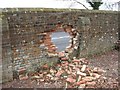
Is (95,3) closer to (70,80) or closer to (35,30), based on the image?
(35,30)

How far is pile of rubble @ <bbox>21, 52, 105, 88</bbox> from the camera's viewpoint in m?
5.76

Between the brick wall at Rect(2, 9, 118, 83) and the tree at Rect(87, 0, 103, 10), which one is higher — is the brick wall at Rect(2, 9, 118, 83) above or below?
below

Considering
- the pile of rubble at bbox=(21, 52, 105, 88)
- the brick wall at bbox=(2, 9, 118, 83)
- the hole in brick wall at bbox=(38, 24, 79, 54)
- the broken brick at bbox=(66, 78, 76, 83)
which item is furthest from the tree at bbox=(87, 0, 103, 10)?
the broken brick at bbox=(66, 78, 76, 83)

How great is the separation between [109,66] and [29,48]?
93.4 inches

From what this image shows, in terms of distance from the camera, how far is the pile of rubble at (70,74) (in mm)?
5762

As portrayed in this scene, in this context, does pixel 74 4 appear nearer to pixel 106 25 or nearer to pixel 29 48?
pixel 106 25

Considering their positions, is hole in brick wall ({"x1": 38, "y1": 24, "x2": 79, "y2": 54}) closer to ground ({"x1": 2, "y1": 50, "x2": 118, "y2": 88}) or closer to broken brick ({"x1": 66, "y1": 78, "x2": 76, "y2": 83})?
ground ({"x1": 2, "y1": 50, "x2": 118, "y2": 88})

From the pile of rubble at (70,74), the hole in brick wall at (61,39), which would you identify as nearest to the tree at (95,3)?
the hole in brick wall at (61,39)

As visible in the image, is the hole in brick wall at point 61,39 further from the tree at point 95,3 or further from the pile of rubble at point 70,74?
the tree at point 95,3

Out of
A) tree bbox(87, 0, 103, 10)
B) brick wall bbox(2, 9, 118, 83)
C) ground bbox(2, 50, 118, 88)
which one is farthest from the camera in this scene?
tree bbox(87, 0, 103, 10)

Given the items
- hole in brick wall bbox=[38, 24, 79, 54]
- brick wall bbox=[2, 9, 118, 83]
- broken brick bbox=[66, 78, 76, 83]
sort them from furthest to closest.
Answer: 1. hole in brick wall bbox=[38, 24, 79, 54]
2. brick wall bbox=[2, 9, 118, 83]
3. broken brick bbox=[66, 78, 76, 83]

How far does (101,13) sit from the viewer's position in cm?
881

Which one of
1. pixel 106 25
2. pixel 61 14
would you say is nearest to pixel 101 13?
pixel 106 25

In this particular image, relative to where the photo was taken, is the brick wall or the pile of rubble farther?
the brick wall
